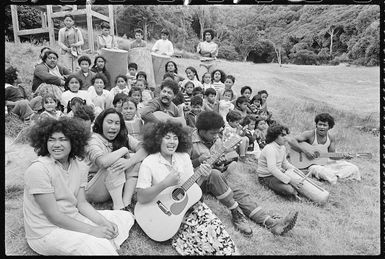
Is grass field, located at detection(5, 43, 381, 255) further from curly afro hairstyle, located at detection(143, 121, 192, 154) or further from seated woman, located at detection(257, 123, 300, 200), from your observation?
curly afro hairstyle, located at detection(143, 121, 192, 154)

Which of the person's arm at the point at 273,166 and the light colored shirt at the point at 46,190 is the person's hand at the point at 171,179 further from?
the person's arm at the point at 273,166

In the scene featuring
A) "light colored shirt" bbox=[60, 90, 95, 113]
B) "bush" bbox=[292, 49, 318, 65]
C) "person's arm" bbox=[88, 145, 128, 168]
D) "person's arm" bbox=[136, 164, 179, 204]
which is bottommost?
"person's arm" bbox=[136, 164, 179, 204]

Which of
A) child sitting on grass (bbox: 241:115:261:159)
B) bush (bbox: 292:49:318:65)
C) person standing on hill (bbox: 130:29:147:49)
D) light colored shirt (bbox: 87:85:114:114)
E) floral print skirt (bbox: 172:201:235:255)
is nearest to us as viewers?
floral print skirt (bbox: 172:201:235:255)

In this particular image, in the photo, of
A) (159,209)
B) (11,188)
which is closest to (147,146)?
(159,209)

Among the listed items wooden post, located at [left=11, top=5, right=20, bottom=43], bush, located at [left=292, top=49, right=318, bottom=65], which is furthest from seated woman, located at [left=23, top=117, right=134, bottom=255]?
bush, located at [left=292, top=49, right=318, bottom=65]

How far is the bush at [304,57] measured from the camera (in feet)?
35.5

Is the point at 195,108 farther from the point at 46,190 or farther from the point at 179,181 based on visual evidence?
the point at 46,190

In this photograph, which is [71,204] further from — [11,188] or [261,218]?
[261,218]

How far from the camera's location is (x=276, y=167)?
4.79 m

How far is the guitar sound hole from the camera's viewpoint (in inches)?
139

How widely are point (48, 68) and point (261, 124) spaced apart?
3.34m

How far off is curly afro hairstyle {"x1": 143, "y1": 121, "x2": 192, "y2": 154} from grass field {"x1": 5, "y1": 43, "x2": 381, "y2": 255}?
0.77 metres

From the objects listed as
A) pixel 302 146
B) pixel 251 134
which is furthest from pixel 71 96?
pixel 302 146

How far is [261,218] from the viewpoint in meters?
3.97
